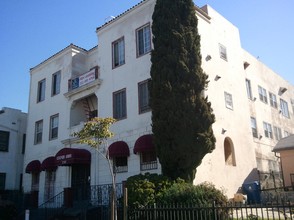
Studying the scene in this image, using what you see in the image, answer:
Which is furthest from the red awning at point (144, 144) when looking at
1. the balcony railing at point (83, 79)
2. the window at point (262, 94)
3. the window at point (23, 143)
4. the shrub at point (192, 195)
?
the window at point (23, 143)

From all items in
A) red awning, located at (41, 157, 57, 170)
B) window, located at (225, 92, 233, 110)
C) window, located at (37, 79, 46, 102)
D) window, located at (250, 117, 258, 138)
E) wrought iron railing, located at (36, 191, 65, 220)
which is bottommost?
wrought iron railing, located at (36, 191, 65, 220)

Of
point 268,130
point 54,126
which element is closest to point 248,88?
point 268,130

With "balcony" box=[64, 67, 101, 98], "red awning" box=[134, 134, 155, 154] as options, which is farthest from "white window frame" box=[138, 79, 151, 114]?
"balcony" box=[64, 67, 101, 98]

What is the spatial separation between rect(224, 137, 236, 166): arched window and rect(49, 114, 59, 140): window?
40.1ft

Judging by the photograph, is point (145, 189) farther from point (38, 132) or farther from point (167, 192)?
point (38, 132)

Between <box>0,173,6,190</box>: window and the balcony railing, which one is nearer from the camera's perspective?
the balcony railing

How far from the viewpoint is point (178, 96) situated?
15.7 metres

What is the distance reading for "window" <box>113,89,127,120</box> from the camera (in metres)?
20.1

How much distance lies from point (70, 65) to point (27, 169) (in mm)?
8294

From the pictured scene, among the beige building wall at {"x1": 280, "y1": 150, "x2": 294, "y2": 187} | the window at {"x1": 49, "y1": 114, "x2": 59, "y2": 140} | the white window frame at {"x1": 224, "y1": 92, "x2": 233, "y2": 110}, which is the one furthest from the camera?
the window at {"x1": 49, "y1": 114, "x2": 59, "y2": 140}

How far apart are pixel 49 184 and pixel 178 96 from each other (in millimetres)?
13308

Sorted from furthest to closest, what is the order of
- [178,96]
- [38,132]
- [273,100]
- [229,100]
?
[273,100], [38,132], [229,100], [178,96]

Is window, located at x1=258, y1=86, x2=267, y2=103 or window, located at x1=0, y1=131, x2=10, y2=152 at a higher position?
window, located at x1=258, y1=86, x2=267, y2=103

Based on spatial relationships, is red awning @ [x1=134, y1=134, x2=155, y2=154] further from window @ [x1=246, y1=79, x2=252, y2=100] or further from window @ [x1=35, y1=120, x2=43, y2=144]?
window @ [x1=35, y1=120, x2=43, y2=144]
